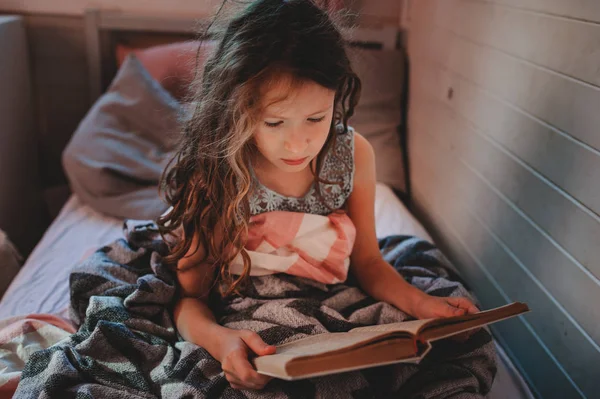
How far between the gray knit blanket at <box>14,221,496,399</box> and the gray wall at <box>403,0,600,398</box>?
185 millimetres

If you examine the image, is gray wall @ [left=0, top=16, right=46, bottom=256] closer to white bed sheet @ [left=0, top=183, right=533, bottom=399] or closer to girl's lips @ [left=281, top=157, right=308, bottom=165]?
white bed sheet @ [left=0, top=183, right=533, bottom=399]

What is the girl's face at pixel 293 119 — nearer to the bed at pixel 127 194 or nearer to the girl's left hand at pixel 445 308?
the girl's left hand at pixel 445 308

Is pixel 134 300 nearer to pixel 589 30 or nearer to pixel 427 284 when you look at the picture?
pixel 427 284

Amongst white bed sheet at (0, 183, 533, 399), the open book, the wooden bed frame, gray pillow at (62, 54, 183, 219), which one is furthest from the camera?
the wooden bed frame

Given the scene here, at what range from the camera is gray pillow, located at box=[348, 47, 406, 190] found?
1.91 metres

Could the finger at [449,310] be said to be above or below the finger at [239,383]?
above

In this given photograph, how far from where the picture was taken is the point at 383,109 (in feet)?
6.52

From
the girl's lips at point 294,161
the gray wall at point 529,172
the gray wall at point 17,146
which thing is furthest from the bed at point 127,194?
the girl's lips at point 294,161

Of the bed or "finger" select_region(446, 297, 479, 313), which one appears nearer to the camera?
"finger" select_region(446, 297, 479, 313)

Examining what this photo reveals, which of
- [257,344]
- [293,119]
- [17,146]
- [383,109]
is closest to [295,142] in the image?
[293,119]

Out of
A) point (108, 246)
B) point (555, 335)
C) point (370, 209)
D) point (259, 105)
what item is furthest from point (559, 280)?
point (108, 246)

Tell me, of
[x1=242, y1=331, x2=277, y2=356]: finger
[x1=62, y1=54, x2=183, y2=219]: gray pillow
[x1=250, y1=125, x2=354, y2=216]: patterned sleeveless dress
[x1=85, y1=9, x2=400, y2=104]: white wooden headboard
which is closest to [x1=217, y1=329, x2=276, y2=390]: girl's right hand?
[x1=242, y1=331, x2=277, y2=356]: finger

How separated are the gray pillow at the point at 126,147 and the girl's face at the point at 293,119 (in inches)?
33.0

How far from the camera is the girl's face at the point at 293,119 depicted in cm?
84
